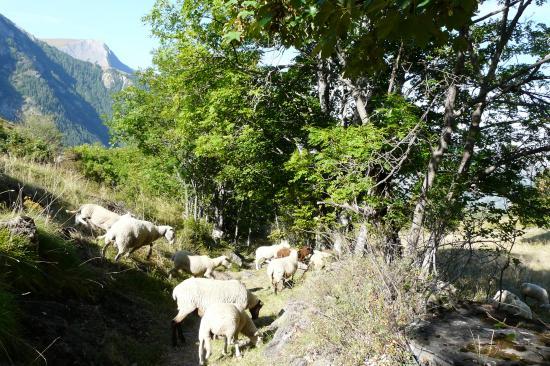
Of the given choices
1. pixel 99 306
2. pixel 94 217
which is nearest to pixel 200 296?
pixel 99 306

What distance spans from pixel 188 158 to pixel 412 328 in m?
19.3

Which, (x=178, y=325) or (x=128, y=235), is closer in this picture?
(x=178, y=325)

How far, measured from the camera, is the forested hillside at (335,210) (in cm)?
478

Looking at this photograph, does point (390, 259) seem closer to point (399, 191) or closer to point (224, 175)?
point (399, 191)

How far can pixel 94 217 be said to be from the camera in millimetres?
11367

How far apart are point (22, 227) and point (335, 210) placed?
9150 mm

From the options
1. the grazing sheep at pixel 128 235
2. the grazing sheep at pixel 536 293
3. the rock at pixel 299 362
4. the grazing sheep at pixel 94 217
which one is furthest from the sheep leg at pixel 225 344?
the grazing sheep at pixel 536 293

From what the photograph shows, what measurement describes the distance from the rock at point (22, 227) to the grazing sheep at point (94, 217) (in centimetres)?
464

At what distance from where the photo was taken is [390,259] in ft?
23.5

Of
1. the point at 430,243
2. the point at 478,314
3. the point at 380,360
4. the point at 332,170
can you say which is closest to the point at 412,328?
the point at 380,360

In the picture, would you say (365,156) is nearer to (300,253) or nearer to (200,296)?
(200,296)

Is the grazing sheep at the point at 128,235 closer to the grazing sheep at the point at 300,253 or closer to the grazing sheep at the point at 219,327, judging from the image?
the grazing sheep at the point at 219,327

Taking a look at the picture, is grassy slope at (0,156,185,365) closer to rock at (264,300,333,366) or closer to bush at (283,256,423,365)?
rock at (264,300,333,366)

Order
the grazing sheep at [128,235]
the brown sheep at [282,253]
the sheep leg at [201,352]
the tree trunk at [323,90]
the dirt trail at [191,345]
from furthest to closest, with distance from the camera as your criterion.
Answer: the brown sheep at [282,253] < the tree trunk at [323,90] < the grazing sheep at [128,235] < the dirt trail at [191,345] < the sheep leg at [201,352]
